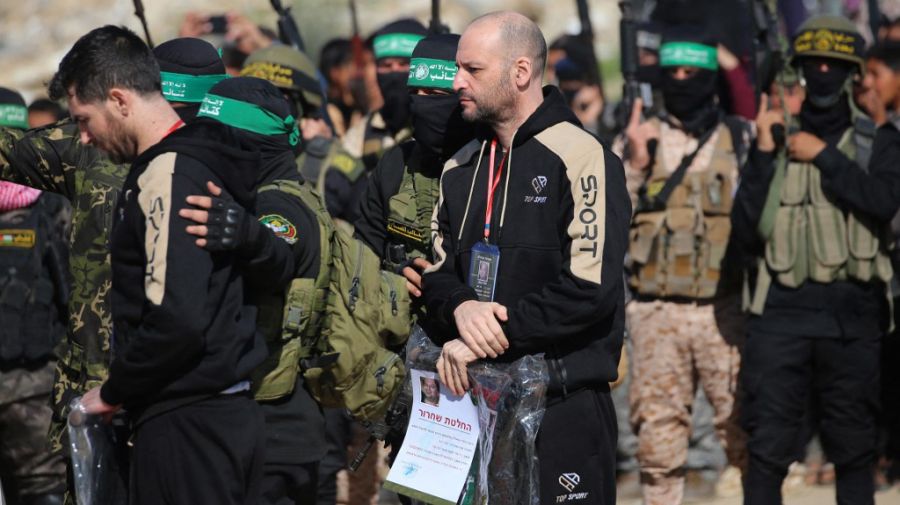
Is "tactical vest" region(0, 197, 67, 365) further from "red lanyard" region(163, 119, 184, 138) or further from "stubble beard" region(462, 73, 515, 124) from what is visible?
"stubble beard" region(462, 73, 515, 124)

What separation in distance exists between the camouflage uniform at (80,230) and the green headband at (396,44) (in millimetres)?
2697

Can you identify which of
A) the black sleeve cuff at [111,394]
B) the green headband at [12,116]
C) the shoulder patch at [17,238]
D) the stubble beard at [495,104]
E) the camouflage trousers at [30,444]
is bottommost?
the camouflage trousers at [30,444]

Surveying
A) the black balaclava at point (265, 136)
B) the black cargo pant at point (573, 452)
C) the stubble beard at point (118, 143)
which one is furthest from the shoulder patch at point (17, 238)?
the black cargo pant at point (573, 452)

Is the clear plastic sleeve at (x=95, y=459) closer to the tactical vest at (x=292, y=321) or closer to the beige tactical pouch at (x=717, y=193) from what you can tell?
the tactical vest at (x=292, y=321)

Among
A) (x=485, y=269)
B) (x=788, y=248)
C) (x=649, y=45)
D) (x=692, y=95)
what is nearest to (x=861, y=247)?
(x=788, y=248)

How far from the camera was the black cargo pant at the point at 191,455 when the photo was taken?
13.3 ft

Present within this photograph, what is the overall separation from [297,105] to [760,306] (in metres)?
2.85

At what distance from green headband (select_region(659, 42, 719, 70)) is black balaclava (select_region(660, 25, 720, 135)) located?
0.02 m

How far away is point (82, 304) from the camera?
516cm

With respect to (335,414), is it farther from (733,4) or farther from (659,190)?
A: (733,4)

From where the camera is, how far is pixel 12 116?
7332 mm

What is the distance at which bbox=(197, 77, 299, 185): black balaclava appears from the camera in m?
4.72

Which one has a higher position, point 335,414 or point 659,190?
point 659,190

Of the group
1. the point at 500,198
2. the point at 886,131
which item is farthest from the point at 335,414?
the point at 886,131
